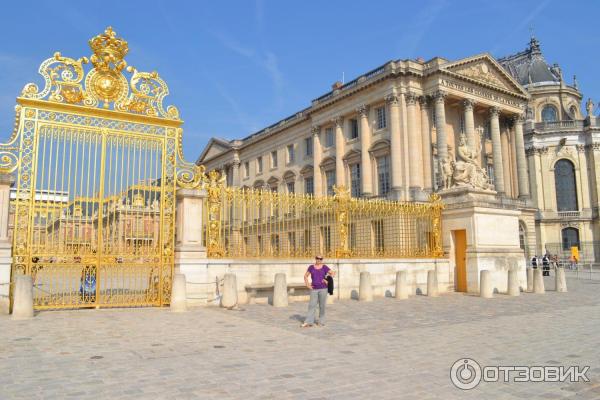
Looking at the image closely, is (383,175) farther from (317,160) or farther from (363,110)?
(317,160)

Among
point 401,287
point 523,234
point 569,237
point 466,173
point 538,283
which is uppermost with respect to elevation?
point 466,173

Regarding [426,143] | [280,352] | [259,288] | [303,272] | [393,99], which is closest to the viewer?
[280,352]

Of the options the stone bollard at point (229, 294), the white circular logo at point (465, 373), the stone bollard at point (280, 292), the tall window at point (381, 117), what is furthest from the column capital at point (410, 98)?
the white circular logo at point (465, 373)

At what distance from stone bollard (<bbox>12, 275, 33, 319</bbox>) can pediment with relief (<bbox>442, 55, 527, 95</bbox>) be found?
106ft

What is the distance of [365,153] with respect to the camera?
38906 millimetres

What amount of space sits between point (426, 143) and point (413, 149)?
1613 mm

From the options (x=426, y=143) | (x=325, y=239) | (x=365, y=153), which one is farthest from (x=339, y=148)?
(x=325, y=239)

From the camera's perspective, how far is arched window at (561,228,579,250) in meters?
52.9

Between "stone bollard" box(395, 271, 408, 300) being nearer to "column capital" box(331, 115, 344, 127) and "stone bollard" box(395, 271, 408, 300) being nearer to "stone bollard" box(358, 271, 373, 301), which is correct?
"stone bollard" box(358, 271, 373, 301)

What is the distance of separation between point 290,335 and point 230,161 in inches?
2020

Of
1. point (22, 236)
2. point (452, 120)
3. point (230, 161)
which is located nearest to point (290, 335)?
point (22, 236)

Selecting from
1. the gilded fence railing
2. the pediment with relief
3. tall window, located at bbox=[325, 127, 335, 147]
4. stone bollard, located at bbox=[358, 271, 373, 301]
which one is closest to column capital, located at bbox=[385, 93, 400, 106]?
the pediment with relief

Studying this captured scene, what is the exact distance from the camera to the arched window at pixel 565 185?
5475cm

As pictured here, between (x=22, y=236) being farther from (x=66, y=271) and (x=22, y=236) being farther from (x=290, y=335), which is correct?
(x=290, y=335)
